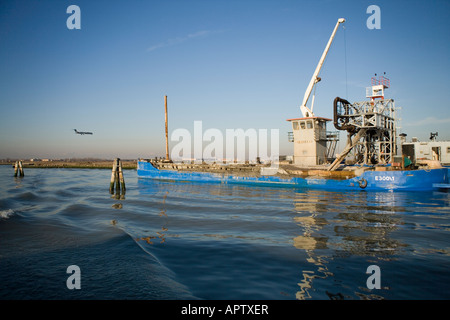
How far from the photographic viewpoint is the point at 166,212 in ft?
45.9

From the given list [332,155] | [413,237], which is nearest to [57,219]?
[413,237]

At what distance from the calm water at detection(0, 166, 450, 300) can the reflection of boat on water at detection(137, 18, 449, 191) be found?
889 cm

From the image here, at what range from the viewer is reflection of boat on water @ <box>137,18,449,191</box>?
2180 centimetres

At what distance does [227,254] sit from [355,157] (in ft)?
87.7

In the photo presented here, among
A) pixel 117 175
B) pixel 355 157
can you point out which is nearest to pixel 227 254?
pixel 117 175

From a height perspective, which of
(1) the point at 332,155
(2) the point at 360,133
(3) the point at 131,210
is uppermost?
(2) the point at 360,133

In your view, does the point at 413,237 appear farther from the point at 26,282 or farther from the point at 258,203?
the point at 26,282

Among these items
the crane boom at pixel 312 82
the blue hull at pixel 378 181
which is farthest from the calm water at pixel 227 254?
the crane boom at pixel 312 82

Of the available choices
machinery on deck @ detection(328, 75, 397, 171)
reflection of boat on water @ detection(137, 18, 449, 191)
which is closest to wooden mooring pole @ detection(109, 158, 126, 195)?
reflection of boat on water @ detection(137, 18, 449, 191)

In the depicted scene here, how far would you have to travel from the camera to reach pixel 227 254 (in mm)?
7465

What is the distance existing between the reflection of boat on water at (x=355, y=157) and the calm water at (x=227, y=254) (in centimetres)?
889

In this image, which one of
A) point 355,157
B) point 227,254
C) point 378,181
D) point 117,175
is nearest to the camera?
point 227,254

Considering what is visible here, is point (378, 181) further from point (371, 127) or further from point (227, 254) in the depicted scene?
point (227, 254)

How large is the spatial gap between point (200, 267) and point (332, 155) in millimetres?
27514
